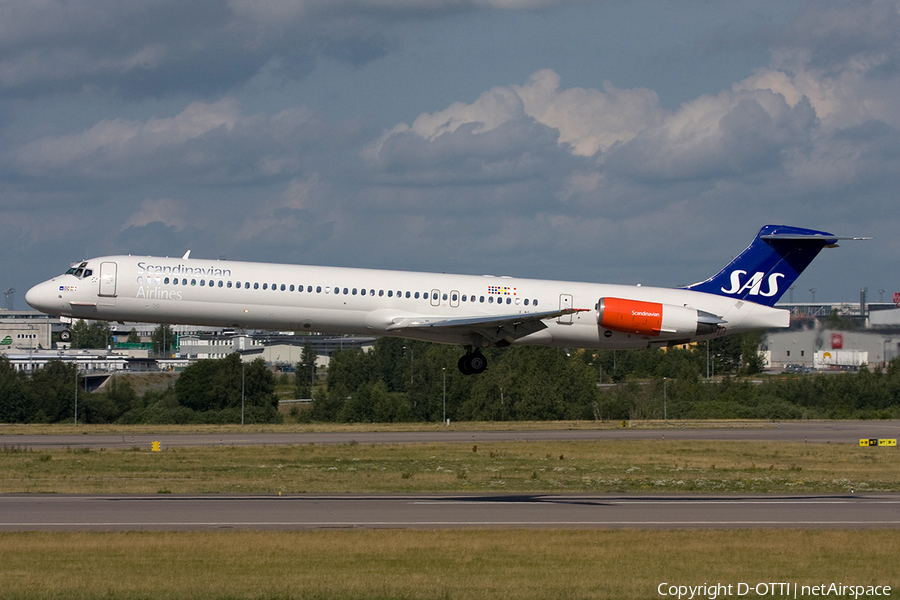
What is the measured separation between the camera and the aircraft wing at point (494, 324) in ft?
116

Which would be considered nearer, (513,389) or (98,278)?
(98,278)

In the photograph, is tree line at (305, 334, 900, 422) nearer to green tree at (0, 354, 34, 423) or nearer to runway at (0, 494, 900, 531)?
green tree at (0, 354, 34, 423)

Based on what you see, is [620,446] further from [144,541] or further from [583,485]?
[144,541]

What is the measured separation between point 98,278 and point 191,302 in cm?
338

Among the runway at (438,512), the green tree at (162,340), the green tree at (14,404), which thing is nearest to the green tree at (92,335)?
the green tree at (162,340)

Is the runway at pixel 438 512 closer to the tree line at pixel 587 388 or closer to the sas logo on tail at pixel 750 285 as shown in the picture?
the sas logo on tail at pixel 750 285

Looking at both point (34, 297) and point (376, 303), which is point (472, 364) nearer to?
point (376, 303)

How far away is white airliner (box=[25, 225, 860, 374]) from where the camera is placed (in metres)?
35.6

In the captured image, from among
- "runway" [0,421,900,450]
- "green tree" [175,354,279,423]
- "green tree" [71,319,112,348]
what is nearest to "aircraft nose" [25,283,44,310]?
"runway" [0,421,900,450]

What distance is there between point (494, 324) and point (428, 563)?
58.6 feet

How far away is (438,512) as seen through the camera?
80.7 feet

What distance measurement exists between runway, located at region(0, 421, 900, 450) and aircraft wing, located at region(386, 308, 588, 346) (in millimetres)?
12685

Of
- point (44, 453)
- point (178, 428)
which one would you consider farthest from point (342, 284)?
point (178, 428)

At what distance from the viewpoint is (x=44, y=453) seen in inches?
1636
